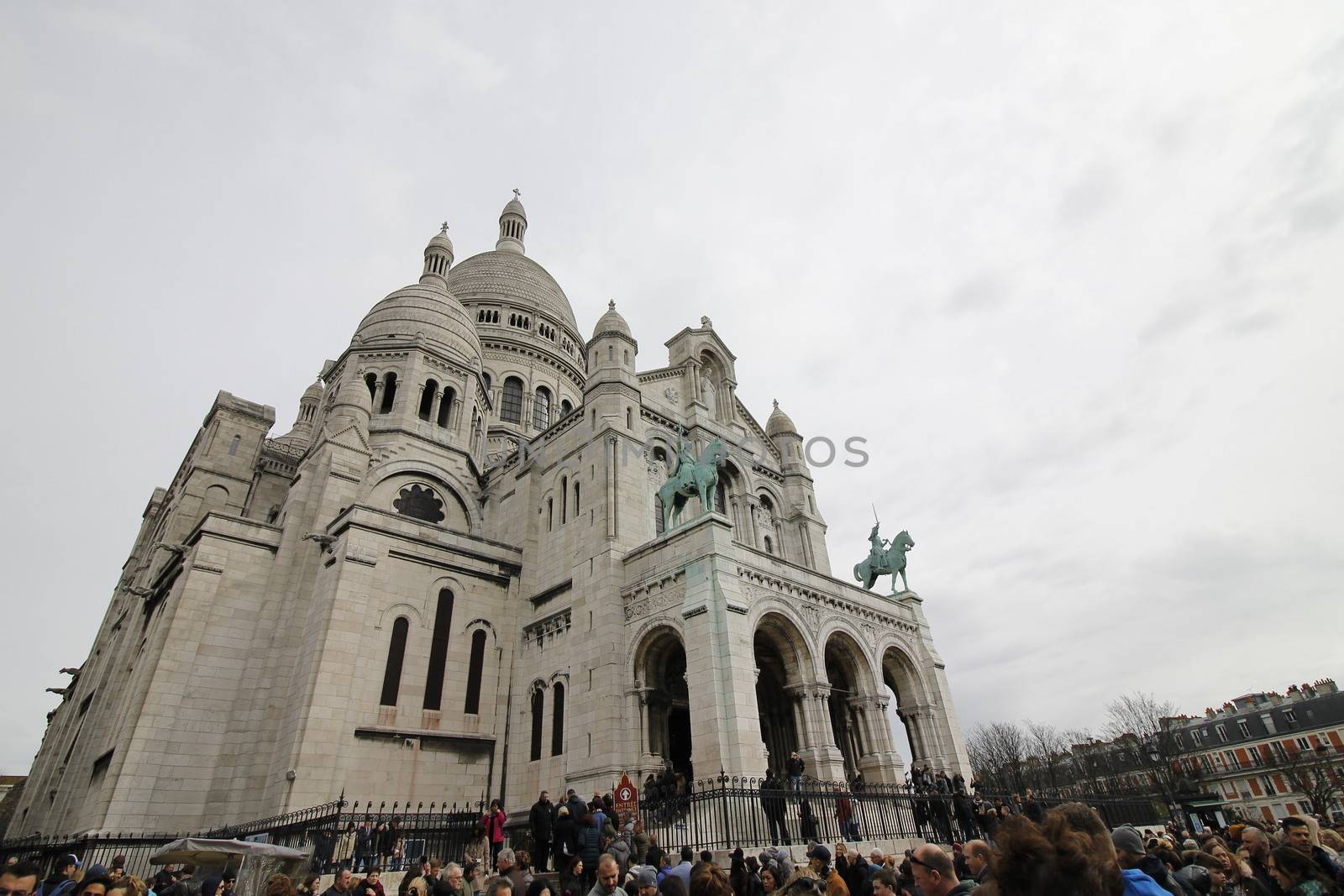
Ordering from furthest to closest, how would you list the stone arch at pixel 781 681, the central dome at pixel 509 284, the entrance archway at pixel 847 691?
1. the central dome at pixel 509 284
2. the entrance archway at pixel 847 691
3. the stone arch at pixel 781 681

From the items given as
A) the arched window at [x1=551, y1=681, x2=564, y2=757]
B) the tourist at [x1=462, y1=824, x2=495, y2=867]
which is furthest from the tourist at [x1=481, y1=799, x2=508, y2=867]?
the arched window at [x1=551, y1=681, x2=564, y2=757]

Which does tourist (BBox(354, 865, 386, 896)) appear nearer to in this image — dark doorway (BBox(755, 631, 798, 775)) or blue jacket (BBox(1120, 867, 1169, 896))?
blue jacket (BBox(1120, 867, 1169, 896))

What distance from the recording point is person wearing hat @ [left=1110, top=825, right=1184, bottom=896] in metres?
3.28

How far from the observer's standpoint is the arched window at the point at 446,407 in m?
32.4

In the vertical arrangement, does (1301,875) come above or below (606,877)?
below

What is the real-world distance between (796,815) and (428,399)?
24131 mm

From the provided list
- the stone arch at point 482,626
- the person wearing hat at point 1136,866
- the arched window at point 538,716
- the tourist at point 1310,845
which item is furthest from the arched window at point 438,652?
the tourist at point 1310,845

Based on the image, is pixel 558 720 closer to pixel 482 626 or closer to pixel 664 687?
pixel 664 687

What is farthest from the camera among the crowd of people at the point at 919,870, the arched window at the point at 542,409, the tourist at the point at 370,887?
the arched window at the point at 542,409

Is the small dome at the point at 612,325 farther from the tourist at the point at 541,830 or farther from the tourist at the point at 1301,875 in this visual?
the tourist at the point at 1301,875

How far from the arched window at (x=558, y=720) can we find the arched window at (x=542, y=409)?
22.7 meters

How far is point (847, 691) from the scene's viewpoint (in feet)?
76.2

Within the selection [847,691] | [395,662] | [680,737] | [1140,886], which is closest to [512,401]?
[395,662]

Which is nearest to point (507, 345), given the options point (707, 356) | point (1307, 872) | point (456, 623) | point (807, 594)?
point (707, 356)
